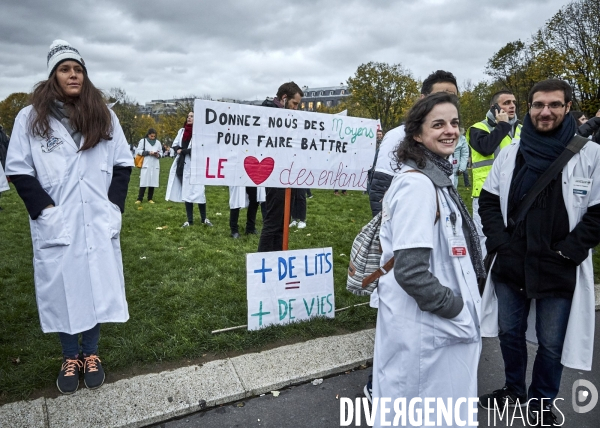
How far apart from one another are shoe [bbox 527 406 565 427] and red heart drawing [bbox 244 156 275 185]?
98.7 inches

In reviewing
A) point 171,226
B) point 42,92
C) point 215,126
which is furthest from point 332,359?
point 171,226

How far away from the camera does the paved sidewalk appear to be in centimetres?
255

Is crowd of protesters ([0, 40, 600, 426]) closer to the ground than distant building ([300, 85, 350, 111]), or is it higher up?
closer to the ground

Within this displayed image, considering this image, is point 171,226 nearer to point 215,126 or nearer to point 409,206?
point 215,126

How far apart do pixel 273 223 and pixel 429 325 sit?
2927mm

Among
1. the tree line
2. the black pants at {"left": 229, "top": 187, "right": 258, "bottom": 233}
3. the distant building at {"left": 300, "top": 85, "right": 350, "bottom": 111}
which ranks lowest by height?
the black pants at {"left": 229, "top": 187, "right": 258, "bottom": 233}

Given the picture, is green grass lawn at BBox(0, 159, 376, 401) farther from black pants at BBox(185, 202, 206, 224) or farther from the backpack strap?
the backpack strap

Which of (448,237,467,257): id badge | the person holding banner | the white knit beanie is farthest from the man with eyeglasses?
the white knit beanie

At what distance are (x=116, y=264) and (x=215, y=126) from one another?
4.21ft

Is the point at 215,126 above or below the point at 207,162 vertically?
above

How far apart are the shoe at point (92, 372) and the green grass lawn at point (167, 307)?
0.56 ft

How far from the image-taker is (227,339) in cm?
345

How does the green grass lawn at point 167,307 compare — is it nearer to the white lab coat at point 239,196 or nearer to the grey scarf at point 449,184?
the white lab coat at point 239,196

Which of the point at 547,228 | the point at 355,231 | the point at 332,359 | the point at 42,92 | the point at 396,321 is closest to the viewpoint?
the point at 396,321
